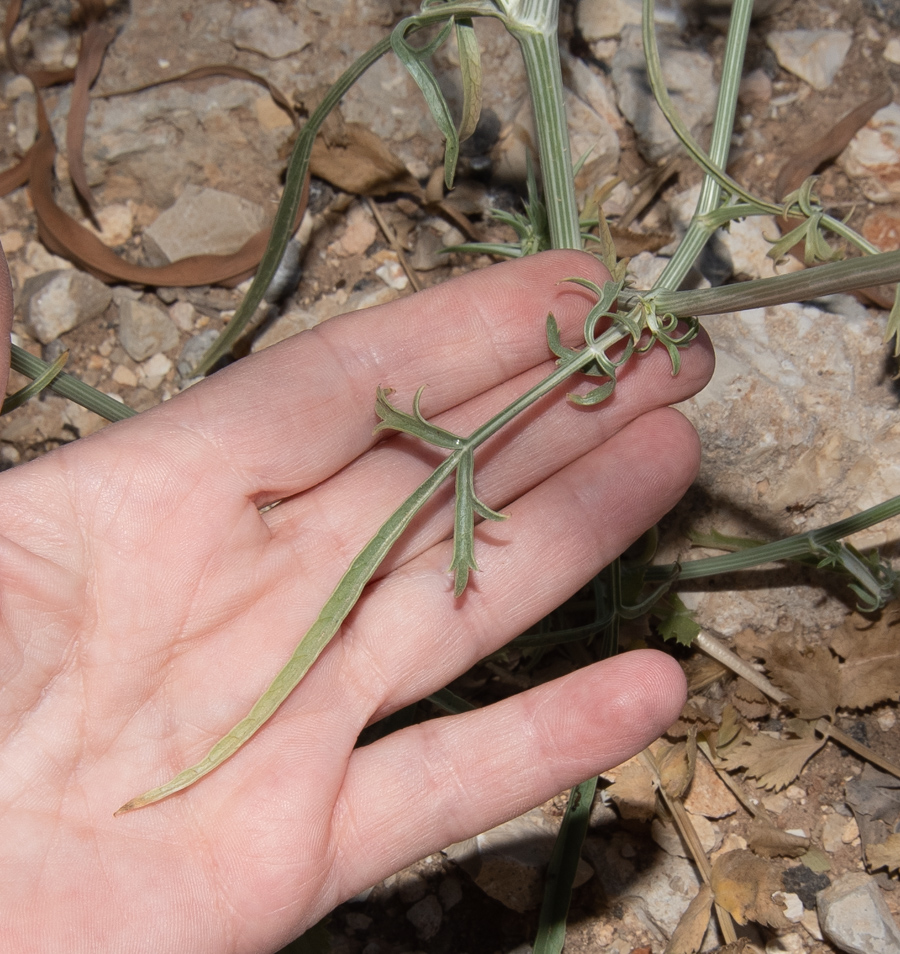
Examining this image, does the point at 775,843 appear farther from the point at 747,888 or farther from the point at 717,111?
the point at 717,111

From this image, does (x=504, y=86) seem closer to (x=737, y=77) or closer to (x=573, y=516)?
(x=737, y=77)

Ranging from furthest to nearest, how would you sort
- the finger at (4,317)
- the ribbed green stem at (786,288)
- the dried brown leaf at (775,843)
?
the dried brown leaf at (775,843) < the finger at (4,317) < the ribbed green stem at (786,288)

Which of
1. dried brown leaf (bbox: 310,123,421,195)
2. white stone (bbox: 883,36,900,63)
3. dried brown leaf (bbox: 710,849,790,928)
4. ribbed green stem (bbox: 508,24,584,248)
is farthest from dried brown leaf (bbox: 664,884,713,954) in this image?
white stone (bbox: 883,36,900,63)

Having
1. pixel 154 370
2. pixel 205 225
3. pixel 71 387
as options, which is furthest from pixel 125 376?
pixel 71 387

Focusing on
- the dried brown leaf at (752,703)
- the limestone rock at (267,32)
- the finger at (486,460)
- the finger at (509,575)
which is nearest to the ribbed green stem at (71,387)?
the finger at (486,460)

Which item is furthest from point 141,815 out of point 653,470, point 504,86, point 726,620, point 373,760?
point 504,86

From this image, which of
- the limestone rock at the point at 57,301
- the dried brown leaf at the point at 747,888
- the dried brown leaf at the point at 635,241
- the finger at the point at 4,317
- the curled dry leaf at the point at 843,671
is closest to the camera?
the finger at the point at 4,317

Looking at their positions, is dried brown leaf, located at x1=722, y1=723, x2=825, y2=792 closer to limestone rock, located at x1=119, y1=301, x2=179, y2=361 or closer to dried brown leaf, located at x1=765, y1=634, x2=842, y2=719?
dried brown leaf, located at x1=765, y1=634, x2=842, y2=719

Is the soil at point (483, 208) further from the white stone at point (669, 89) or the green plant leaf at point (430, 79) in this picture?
the green plant leaf at point (430, 79)
